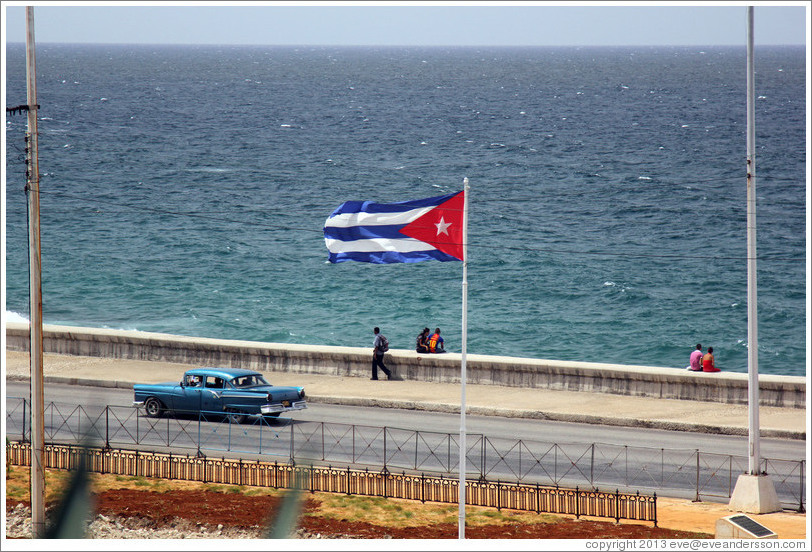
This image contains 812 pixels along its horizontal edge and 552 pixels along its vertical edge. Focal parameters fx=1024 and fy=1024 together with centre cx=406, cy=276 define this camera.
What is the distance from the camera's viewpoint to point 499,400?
26.5 metres

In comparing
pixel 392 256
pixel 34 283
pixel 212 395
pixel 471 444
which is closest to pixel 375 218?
pixel 392 256

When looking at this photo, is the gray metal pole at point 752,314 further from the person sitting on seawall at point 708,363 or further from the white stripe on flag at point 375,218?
the person sitting on seawall at point 708,363

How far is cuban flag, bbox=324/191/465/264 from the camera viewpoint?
16.6 metres

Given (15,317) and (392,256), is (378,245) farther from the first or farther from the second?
(15,317)

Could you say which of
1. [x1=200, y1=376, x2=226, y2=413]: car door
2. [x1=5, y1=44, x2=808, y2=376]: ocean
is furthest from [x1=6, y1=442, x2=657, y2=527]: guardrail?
[x1=5, y1=44, x2=808, y2=376]: ocean

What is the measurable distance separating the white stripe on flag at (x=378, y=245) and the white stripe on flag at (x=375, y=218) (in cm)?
29

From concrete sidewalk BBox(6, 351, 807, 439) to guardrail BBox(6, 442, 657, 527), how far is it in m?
5.80

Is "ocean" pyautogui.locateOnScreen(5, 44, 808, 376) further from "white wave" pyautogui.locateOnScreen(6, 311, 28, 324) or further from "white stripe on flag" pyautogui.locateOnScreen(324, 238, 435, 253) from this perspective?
"white stripe on flag" pyautogui.locateOnScreen(324, 238, 435, 253)

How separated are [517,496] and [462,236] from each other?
5.41 metres

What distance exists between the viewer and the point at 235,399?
79.3ft

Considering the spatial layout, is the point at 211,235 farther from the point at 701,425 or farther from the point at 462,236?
the point at 462,236

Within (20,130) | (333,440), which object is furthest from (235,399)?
(20,130)

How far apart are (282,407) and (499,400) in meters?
5.85

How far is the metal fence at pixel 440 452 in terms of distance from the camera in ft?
66.1
